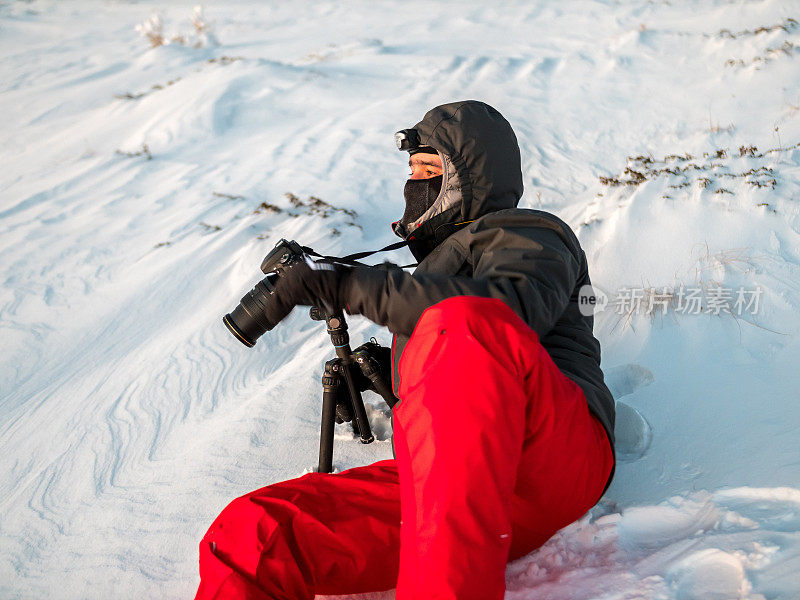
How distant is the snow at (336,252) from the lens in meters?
1.97

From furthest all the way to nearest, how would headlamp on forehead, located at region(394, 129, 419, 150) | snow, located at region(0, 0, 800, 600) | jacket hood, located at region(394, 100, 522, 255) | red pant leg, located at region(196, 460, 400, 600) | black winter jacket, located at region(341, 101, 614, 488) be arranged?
1. headlamp on forehead, located at region(394, 129, 419, 150)
2. jacket hood, located at region(394, 100, 522, 255)
3. snow, located at region(0, 0, 800, 600)
4. black winter jacket, located at region(341, 101, 614, 488)
5. red pant leg, located at region(196, 460, 400, 600)

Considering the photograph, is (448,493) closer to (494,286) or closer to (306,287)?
(494,286)

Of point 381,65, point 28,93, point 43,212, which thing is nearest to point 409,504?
point 43,212

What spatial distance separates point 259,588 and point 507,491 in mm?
693

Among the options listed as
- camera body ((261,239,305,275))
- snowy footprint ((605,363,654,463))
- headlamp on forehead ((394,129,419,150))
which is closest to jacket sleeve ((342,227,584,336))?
camera body ((261,239,305,275))

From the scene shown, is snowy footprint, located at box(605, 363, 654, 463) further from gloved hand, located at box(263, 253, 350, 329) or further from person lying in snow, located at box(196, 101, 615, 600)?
gloved hand, located at box(263, 253, 350, 329)

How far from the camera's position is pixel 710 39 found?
280 inches

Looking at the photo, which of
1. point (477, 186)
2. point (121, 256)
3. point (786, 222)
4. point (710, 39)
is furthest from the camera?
point (710, 39)

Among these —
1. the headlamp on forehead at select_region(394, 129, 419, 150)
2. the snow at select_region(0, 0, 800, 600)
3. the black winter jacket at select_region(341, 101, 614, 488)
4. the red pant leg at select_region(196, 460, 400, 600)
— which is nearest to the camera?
the red pant leg at select_region(196, 460, 400, 600)

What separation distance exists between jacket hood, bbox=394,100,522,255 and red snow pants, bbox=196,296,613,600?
79 centimetres

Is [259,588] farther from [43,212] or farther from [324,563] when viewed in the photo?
[43,212]

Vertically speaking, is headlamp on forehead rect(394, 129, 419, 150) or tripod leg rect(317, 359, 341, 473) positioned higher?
headlamp on forehead rect(394, 129, 419, 150)

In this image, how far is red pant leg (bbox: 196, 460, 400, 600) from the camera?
5.24ft

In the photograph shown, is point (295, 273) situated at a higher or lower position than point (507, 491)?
higher
